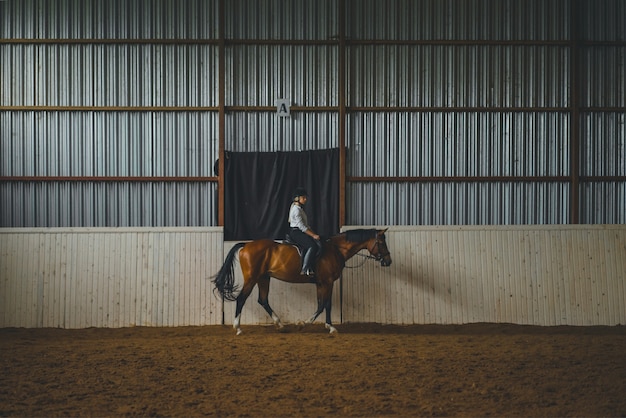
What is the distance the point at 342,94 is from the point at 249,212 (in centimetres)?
254

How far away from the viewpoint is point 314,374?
24.4ft

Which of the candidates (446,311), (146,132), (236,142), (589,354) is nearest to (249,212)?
(236,142)

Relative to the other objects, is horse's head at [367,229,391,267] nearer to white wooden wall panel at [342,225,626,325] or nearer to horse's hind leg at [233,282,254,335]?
white wooden wall panel at [342,225,626,325]

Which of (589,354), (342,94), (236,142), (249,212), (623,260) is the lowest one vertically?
(589,354)

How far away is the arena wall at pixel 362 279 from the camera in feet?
37.6

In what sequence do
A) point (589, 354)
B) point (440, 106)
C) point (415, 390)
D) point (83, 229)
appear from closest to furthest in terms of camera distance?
point (415, 390) → point (589, 354) → point (83, 229) → point (440, 106)

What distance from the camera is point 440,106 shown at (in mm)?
12273

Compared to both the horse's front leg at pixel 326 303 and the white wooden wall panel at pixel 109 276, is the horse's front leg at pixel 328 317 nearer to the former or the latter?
the horse's front leg at pixel 326 303

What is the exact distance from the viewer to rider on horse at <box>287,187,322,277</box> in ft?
34.7

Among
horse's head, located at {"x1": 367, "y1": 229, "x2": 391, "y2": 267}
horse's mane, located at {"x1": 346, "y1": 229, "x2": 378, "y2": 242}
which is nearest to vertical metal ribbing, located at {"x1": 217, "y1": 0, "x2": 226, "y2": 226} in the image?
horse's mane, located at {"x1": 346, "y1": 229, "x2": 378, "y2": 242}

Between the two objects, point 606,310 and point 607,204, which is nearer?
point 606,310

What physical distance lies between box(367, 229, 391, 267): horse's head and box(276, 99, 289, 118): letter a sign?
9.15 ft

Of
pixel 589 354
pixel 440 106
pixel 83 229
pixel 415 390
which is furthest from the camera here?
pixel 440 106

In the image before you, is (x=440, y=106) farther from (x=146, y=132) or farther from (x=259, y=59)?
(x=146, y=132)
